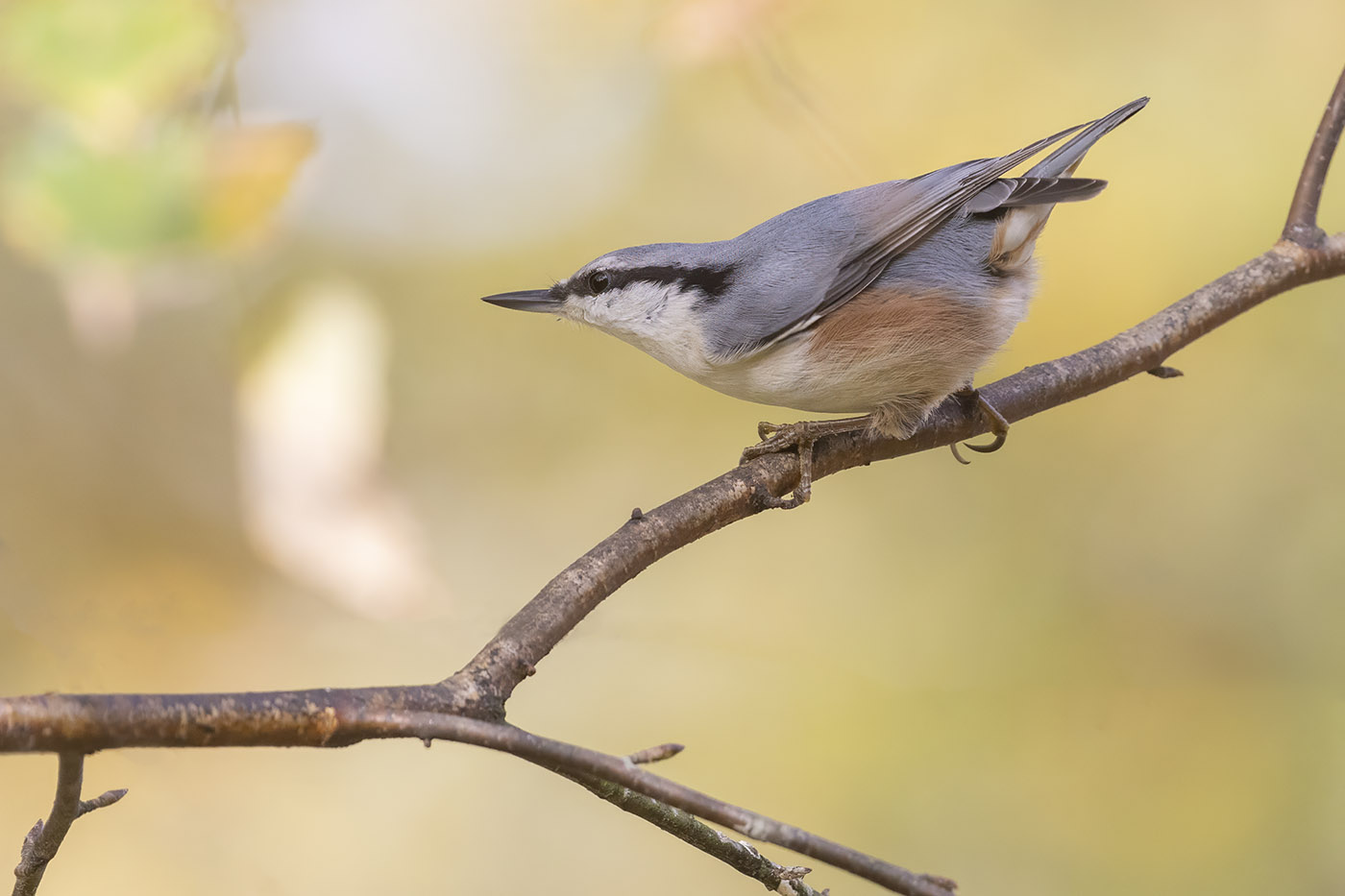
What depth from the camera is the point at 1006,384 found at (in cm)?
164

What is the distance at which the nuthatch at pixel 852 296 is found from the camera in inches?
57.0

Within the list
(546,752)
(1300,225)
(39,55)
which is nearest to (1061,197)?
(1300,225)

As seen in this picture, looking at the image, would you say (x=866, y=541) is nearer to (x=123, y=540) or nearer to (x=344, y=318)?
(x=344, y=318)

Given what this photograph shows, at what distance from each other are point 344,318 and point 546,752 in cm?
186

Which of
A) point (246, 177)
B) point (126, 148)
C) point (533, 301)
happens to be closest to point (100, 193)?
point (126, 148)

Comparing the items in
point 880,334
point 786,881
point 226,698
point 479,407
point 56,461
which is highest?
point 479,407

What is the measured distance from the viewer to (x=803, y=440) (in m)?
1.44

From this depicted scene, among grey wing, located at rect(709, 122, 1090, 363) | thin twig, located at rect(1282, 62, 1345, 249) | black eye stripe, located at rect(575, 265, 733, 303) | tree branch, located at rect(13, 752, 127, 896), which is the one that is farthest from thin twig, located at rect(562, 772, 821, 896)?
thin twig, located at rect(1282, 62, 1345, 249)

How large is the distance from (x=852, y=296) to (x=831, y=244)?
0.31 feet

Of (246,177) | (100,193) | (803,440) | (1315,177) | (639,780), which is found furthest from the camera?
(246,177)

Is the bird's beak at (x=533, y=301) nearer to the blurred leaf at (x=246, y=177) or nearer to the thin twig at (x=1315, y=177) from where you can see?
the blurred leaf at (x=246, y=177)

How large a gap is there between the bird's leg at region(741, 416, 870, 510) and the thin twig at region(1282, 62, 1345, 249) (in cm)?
87

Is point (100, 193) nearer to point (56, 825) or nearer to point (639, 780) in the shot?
point (56, 825)

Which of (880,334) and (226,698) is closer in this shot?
(226,698)
